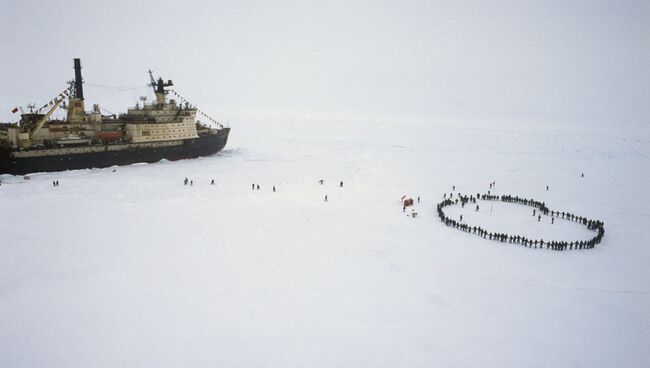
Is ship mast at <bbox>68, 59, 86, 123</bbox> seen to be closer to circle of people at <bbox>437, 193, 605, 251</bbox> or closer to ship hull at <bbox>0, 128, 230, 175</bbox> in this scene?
ship hull at <bbox>0, 128, 230, 175</bbox>

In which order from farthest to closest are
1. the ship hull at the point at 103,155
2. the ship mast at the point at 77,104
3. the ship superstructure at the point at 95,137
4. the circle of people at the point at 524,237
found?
the ship mast at the point at 77,104 → the ship superstructure at the point at 95,137 → the ship hull at the point at 103,155 → the circle of people at the point at 524,237

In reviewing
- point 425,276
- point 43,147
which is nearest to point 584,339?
point 425,276

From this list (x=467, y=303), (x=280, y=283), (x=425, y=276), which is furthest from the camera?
(x=425, y=276)

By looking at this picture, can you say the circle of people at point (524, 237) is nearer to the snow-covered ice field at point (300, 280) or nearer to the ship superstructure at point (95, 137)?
the snow-covered ice field at point (300, 280)

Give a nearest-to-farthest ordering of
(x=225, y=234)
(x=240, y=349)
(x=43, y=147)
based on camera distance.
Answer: (x=240, y=349) → (x=225, y=234) → (x=43, y=147)

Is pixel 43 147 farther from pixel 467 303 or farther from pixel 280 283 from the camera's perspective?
pixel 467 303

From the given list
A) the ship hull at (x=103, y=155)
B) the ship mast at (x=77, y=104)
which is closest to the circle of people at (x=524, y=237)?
the ship hull at (x=103, y=155)

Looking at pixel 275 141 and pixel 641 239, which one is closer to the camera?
pixel 641 239
